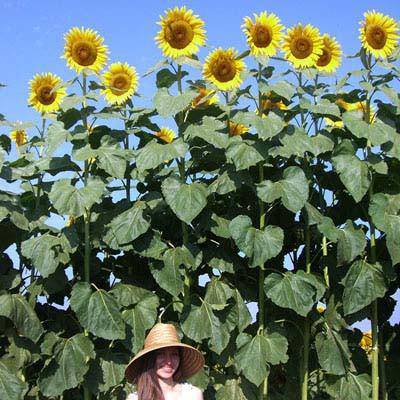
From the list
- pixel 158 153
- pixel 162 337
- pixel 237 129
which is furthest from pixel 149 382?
pixel 237 129

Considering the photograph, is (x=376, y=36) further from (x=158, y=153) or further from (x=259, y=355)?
(x=259, y=355)

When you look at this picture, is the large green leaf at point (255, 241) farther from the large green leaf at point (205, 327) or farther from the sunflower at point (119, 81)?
the sunflower at point (119, 81)

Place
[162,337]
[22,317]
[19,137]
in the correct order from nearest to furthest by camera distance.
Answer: [162,337] < [22,317] < [19,137]

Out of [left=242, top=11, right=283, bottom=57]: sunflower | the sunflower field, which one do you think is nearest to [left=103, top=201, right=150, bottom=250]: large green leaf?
the sunflower field

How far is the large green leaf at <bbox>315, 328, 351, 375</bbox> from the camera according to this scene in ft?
15.9

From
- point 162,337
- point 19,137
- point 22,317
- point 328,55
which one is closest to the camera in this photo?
point 162,337

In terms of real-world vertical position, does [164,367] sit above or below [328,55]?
below

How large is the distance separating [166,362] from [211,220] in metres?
1.43

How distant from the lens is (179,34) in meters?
4.81

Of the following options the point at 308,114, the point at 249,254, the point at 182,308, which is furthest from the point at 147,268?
the point at 308,114

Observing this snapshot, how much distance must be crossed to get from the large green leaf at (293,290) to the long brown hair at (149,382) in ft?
3.91

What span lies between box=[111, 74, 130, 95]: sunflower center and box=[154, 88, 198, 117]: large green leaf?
0.26 metres

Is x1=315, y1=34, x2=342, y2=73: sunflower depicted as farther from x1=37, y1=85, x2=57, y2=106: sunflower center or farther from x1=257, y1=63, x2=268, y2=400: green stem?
x1=37, y1=85, x2=57, y2=106: sunflower center

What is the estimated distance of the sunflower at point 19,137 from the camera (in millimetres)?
5733
